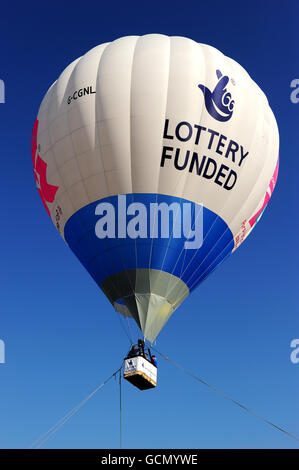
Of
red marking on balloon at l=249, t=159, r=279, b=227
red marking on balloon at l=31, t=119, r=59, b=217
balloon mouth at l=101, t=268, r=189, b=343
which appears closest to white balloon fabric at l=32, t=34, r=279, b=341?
balloon mouth at l=101, t=268, r=189, b=343

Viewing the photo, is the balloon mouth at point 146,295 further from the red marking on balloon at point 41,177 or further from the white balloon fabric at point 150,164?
the red marking on balloon at point 41,177

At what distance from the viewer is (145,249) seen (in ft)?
46.8

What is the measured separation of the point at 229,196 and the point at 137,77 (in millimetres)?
3897

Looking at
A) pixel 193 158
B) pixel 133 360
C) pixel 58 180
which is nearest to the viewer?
pixel 133 360

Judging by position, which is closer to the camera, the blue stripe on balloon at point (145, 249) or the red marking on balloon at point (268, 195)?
the blue stripe on balloon at point (145, 249)

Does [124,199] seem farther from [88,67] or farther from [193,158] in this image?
[88,67]

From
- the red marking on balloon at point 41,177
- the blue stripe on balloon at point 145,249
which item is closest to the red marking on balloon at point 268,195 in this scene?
the blue stripe on balloon at point 145,249

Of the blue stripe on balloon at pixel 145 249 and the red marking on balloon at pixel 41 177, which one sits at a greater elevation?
the red marking on balloon at pixel 41 177

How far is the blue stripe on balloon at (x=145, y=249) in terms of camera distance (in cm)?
1425

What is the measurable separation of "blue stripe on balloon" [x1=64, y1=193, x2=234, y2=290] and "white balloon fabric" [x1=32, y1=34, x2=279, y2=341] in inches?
1.1

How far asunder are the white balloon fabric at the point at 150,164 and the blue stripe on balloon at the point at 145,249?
3 centimetres

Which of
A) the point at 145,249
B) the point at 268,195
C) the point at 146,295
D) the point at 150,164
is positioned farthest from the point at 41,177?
the point at 268,195

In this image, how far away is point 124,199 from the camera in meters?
14.3

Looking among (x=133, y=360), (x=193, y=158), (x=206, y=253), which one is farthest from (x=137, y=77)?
(x=133, y=360)
